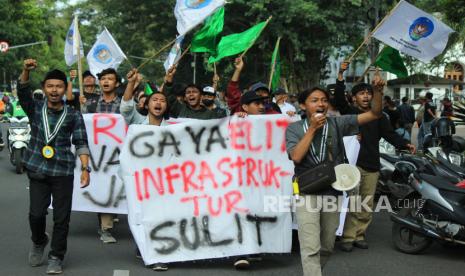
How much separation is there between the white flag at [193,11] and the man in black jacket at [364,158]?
2.90 m

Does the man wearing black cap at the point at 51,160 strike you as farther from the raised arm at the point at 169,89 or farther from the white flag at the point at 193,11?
the white flag at the point at 193,11

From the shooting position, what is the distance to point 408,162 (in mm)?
8711

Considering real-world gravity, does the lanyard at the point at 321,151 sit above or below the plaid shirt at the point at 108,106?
below

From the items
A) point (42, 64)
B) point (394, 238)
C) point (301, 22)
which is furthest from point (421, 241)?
point (42, 64)

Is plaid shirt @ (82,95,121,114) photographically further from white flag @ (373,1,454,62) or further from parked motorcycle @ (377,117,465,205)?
parked motorcycle @ (377,117,465,205)

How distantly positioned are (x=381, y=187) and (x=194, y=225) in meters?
4.74

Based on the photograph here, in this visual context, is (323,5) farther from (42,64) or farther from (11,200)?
(42,64)

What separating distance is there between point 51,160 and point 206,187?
4.41 feet

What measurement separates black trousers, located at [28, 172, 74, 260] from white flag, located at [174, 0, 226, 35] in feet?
12.6

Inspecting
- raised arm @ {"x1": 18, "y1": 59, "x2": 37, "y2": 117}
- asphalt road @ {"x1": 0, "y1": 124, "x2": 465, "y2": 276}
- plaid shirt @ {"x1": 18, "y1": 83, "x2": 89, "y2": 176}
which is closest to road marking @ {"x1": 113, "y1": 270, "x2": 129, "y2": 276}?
asphalt road @ {"x1": 0, "y1": 124, "x2": 465, "y2": 276}

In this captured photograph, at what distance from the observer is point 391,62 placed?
27.1 feet

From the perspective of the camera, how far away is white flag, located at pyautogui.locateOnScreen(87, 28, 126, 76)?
34.8 feet

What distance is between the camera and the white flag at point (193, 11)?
360 inches

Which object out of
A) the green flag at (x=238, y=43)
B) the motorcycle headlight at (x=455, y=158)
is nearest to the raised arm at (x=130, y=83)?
the green flag at (x=238, y=43)
